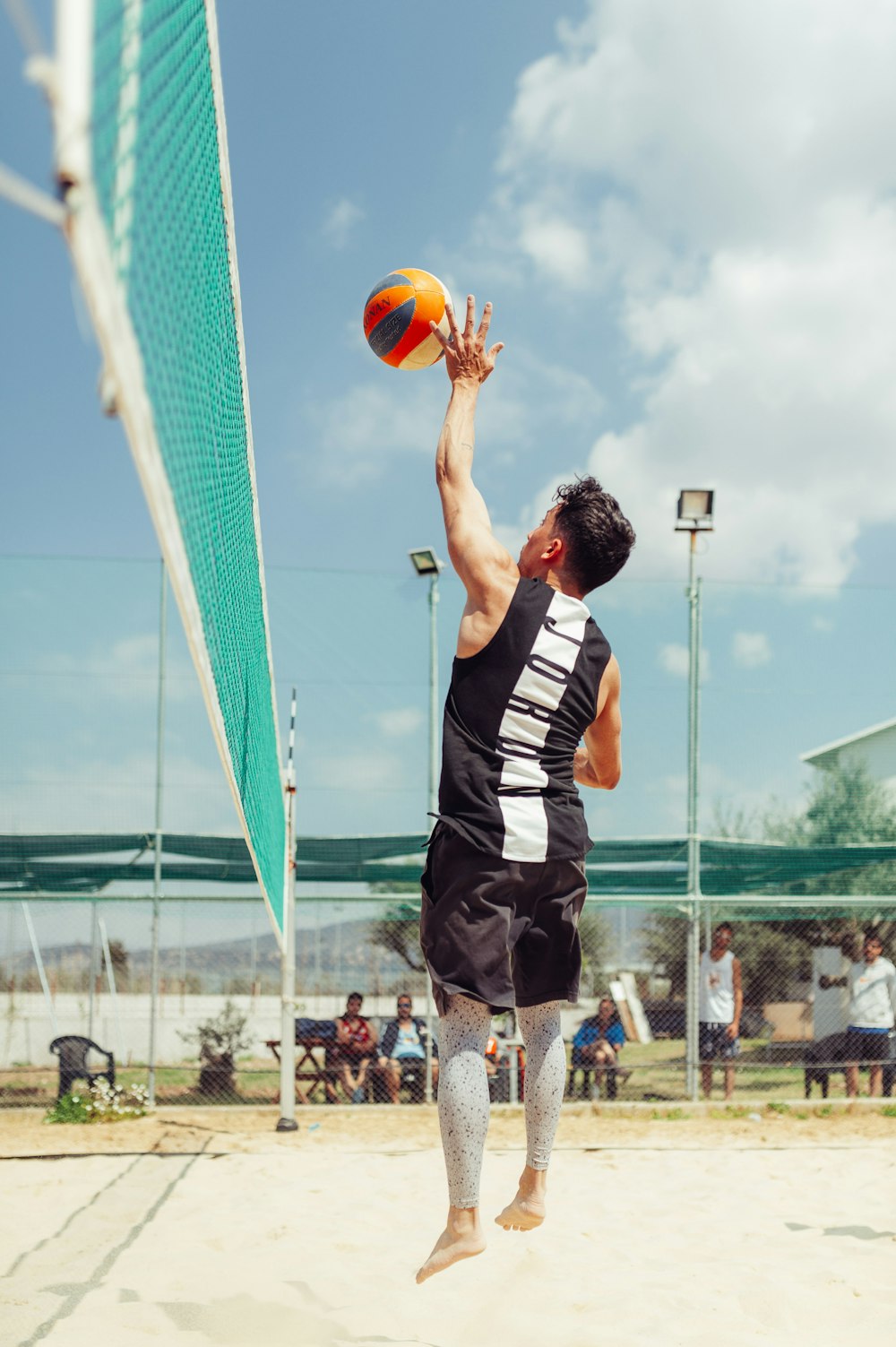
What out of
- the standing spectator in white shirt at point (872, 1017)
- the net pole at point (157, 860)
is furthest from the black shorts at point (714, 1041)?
the net pole at point (157, 860)

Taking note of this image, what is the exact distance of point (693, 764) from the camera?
10.7 meters

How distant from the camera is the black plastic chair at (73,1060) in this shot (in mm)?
9406

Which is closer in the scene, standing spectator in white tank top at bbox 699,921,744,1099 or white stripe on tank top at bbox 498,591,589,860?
white stripe on tank top at bbox 498,591,589,860

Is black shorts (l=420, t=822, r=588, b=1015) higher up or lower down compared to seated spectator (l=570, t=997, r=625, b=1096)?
higher up

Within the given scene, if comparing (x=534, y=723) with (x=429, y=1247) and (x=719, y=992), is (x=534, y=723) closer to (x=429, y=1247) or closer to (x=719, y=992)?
(x=429, y=1247)

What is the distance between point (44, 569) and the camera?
10734mm

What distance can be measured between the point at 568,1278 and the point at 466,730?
2.48m

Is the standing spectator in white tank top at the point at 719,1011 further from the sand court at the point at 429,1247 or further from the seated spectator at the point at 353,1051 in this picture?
the seated spectator at the point at 353,1051

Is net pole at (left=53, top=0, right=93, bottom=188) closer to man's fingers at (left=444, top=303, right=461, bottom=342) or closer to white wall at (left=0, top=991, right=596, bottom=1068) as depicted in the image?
man's fingers at (left=444, top=303, right=461, bottom=342)

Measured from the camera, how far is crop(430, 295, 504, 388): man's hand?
3.05 m

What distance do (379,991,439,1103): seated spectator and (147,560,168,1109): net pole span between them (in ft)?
6.20

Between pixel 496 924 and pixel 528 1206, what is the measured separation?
821 mm

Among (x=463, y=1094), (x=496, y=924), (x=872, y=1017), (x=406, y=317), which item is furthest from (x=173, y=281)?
(x=872, y=1017)

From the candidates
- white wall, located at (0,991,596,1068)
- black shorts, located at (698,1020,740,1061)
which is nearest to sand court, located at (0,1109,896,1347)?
black shorts, located at (698,1020,740,1061)
